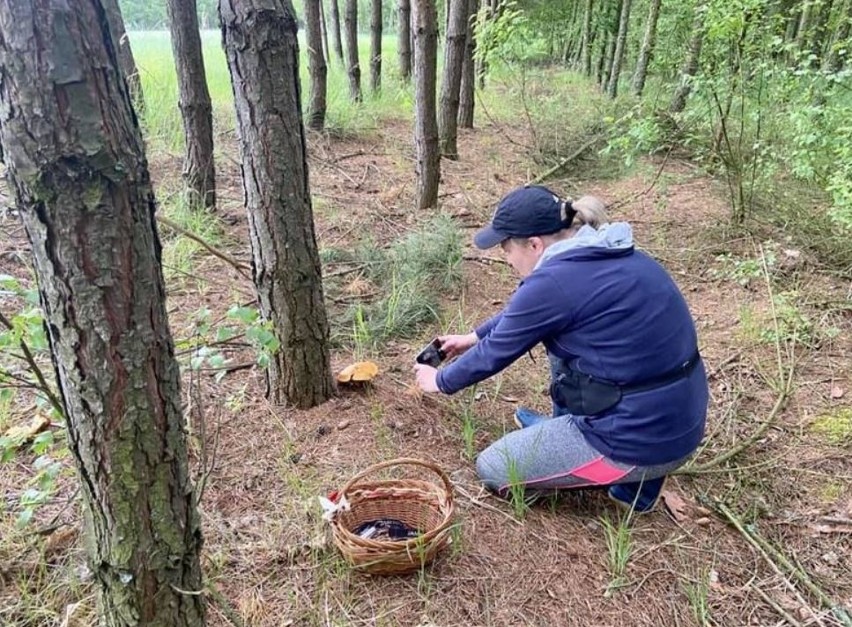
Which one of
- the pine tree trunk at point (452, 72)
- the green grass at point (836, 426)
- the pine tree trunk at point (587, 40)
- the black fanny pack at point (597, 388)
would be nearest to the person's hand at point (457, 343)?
the black fanny pack at point (597, 388)

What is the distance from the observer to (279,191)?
2408 mm

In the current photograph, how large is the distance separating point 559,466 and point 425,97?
11.5 ft

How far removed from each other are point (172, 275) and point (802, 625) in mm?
3460

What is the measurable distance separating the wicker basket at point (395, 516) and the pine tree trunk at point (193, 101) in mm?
3268

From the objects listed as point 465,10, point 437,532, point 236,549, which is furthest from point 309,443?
point 465,10

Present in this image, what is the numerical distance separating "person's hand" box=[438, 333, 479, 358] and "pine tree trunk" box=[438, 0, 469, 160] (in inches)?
150

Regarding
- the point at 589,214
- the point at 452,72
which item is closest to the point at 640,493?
the point at 589,214

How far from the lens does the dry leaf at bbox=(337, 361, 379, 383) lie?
2787mm

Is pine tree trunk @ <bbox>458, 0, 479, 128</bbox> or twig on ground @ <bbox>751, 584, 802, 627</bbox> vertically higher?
pine tree trunk @ <bbox>458, 0, 479, 128</bbox>

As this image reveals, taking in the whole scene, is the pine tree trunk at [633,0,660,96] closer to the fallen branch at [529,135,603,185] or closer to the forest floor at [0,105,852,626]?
the fallen branch at [529,135,603,185]

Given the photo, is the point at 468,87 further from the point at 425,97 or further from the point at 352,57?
the point at 425,97

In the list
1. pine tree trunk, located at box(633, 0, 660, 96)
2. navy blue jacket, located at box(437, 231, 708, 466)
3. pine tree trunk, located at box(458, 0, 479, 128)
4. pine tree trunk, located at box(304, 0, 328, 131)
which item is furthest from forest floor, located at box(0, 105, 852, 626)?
pine tree trunk, located at box(633, 0, 660, 96)

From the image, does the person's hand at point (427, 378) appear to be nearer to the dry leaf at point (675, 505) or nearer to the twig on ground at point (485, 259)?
the dry leaf at point (675, 505)

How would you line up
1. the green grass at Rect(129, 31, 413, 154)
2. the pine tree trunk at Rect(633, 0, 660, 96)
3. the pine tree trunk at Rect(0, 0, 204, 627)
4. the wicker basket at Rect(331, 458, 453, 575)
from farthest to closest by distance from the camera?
the pine tree trunk at Rect(633, 0, 660, 96) → the green grass at Rect(129, 31, 413, 154) → the wicker basket at Rect(331, 458, 453, 575) → the pine tree trunk at Rect(0, 0, 204, 627)
